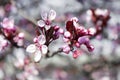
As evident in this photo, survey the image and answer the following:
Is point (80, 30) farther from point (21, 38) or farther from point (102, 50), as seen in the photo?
point (102, 50)

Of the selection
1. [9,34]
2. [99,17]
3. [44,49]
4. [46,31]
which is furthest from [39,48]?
[99,17]

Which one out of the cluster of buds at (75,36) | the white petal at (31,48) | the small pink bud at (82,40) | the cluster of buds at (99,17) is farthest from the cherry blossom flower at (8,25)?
the cluster of buds at (99,17)

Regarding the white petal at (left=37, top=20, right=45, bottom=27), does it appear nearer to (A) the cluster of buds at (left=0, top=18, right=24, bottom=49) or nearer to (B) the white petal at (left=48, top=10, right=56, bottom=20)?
(B) the white petal at (left=48, top=10, right=56, bottom=20)

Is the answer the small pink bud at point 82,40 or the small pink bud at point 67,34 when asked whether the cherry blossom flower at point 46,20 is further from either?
the small pink bud at point 82,40

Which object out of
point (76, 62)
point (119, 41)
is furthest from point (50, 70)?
point (76, 62)

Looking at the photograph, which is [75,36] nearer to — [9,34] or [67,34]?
[67,34]

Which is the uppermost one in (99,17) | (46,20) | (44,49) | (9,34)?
(99,17)
